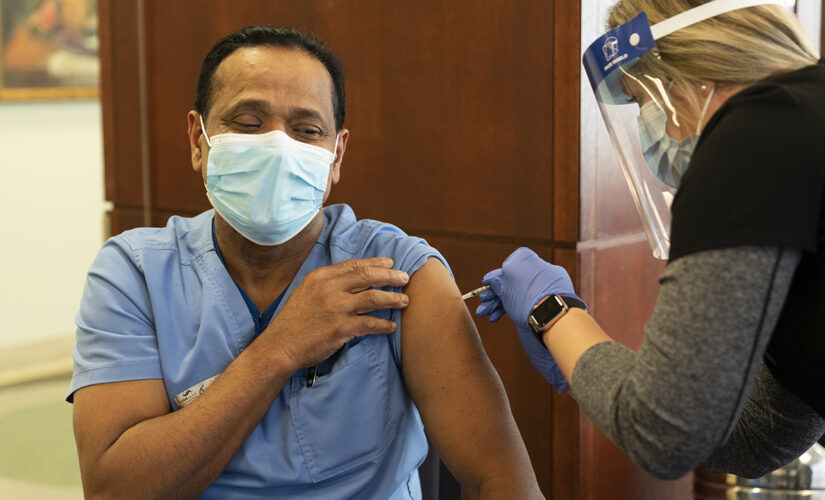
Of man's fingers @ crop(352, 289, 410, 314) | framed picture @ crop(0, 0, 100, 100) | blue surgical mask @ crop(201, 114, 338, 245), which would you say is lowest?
man's fingers @ crop(352, 289, 410, 314)

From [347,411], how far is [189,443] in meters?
0.26

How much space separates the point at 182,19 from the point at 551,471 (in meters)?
1.86

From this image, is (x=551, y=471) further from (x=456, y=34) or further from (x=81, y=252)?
(x=81, y=252)

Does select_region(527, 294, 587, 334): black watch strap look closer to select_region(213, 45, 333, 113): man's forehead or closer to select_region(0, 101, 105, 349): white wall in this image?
select_region(213, 45, 333, 113): man's forehead

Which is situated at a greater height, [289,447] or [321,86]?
[321,86]

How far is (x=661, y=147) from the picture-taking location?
4.15ft

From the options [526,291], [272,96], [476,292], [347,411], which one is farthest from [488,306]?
[272,96]

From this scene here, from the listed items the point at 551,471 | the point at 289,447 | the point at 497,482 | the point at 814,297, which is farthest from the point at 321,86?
the point at 551,471

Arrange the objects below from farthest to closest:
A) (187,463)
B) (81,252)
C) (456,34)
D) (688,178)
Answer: (81,252)
(456,34)
(187,463)
(688,178)

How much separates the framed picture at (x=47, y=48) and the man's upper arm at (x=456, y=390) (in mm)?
1459

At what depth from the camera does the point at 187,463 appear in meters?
1.36

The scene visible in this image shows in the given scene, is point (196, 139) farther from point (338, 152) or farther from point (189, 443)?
point (189, 443)

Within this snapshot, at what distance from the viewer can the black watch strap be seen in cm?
126

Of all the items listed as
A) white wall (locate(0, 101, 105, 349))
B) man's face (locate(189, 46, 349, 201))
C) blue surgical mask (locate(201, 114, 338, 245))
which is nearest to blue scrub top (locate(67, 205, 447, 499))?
blue surgical mask (locate(201, 114, 338, 245))
